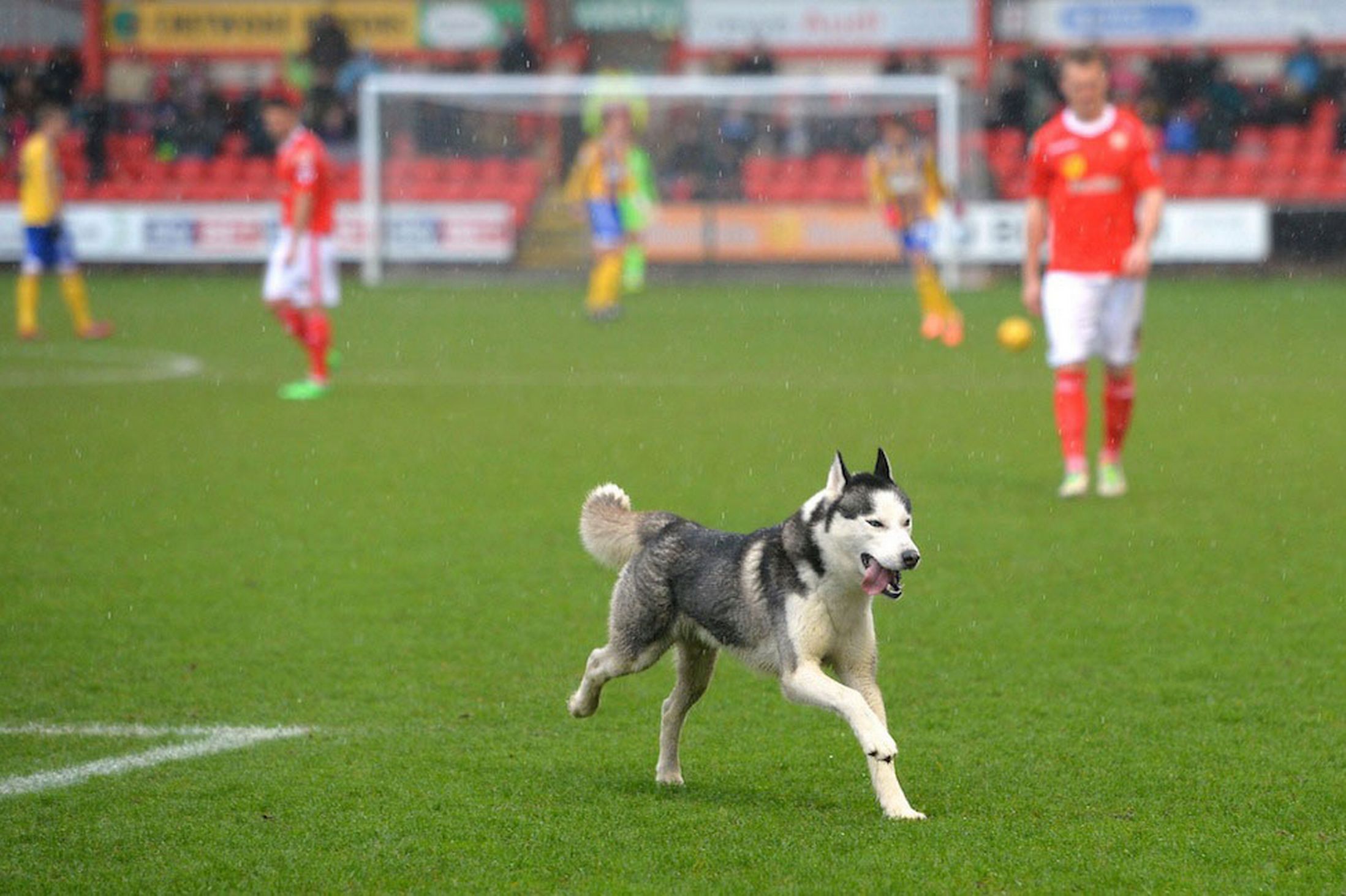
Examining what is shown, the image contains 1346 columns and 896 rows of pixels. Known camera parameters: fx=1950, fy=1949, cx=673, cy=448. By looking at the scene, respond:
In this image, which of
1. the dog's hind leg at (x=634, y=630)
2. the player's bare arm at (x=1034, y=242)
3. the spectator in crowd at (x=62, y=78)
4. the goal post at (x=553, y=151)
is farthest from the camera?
the spectator in crowd at (x=62, y=78)

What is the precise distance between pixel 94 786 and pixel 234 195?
25287mm

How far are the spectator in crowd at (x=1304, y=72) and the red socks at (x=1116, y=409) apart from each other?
870 inches

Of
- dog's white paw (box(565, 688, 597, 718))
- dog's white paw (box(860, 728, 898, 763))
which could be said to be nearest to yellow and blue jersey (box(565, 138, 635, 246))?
dog's white paw (box(565, 688, 597, 718))

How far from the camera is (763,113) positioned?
2911cm

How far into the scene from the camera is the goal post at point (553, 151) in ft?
93.8

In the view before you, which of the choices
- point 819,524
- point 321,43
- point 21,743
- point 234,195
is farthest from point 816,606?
point 321,43

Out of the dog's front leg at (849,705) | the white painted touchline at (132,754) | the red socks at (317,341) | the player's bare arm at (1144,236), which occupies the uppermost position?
the player's bare arm at (1144,236)

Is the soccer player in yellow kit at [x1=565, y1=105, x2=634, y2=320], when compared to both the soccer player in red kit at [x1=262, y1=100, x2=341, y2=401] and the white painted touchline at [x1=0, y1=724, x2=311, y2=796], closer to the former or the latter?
the soccer player in red kit at [x1=262, y1=100, x2=341, y2=401]

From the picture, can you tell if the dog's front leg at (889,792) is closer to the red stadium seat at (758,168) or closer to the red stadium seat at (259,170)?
the red stadium seat at (758,168)

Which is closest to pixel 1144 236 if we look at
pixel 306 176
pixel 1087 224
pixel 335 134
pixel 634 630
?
pixel 1087 224

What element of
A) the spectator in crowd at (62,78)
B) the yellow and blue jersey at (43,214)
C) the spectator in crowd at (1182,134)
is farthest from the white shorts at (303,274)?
the spectator in crowd at (62,78)

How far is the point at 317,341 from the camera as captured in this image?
15719 mm

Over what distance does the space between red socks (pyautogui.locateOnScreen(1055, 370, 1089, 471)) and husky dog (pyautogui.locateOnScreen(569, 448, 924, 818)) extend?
5.45 m

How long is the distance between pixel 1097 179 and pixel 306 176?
703cm
